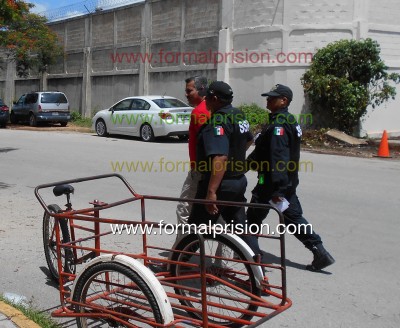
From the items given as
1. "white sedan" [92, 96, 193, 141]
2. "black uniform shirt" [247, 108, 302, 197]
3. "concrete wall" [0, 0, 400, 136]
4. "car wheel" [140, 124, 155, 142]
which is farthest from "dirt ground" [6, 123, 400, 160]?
"black uniform shirt" [247, 108, 302, 197]

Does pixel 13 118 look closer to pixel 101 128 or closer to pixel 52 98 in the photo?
pixel 52 98

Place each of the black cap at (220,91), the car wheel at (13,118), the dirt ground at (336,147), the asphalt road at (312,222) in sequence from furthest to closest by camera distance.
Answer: the car wheel at (13,118) < the dirt ground at (336,147) < the asphalt road at (312,222) < the black cap at (220,91)

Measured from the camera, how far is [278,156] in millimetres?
5320

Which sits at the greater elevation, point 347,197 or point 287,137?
point 287,137

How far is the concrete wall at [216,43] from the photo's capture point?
1964cm

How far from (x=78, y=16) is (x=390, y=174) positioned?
21.7 meters

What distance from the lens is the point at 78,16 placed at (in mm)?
29781

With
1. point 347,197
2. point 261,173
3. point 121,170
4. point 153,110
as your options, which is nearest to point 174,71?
point 153,110

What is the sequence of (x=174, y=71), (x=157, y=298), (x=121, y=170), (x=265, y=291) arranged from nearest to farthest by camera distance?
(x=157, y=298), (x=265, y=291), (x=121, y=170), (x=174, y=71)

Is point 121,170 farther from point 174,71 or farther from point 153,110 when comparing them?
point 174,71

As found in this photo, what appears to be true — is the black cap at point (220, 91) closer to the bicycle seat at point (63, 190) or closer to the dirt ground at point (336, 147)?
the bicycle seat at point (63, 190)

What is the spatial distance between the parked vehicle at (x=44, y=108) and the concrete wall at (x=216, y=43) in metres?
2.79

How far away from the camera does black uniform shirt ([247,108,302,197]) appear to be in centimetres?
534

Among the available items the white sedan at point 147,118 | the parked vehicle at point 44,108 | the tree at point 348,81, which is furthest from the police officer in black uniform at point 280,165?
the parked vehicle at point 44,108
